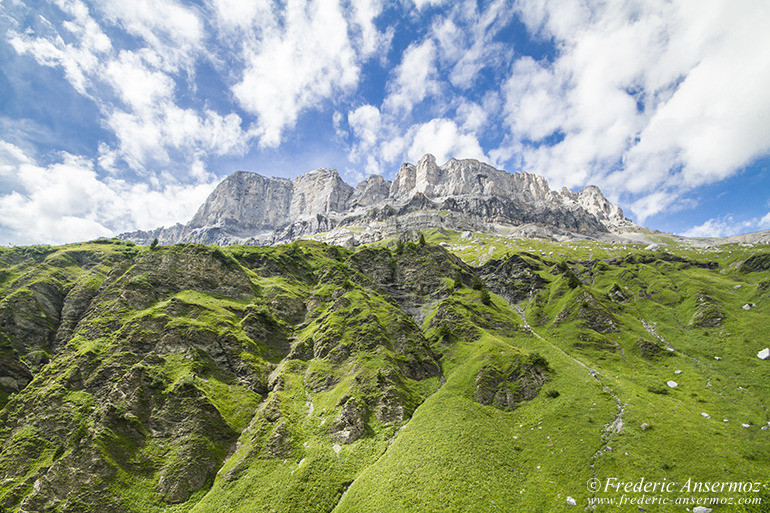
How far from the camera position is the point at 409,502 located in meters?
35.9

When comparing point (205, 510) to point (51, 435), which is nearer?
point (205, 510)

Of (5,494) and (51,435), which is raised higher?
(51,435)

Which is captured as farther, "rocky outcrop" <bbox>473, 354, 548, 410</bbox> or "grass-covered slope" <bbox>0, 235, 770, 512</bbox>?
"rocky outcrop" <bbox>473, 354, 548, 410</bbox>

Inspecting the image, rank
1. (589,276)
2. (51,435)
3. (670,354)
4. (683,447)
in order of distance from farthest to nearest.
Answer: (589,276)
(670,354)
(51,435)
(683,447)

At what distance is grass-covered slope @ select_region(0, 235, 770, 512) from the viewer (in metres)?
38.8

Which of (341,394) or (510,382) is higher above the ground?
(510,382)

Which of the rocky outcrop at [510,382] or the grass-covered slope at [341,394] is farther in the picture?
the rocky outcrop at [510,382]

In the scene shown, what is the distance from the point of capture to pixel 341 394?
59656mm

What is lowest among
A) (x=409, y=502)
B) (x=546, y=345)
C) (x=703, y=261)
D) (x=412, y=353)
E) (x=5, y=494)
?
(x=5, y=494)

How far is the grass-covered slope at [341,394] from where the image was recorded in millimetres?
38844

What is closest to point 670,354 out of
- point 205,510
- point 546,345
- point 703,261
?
point 546,345

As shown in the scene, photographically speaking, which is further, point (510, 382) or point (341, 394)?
point (341, 394)

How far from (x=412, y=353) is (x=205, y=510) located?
156 ft

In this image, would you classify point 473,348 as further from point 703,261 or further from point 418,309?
point 703,261
